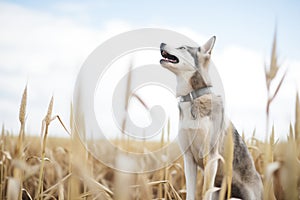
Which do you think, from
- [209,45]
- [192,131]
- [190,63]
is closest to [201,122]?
[192,131]

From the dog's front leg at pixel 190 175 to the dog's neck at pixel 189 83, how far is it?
1.54 feet

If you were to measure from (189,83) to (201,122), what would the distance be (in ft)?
1.06

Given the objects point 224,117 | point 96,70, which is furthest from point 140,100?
point 224,117

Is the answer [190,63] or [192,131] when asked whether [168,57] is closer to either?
[190,63]

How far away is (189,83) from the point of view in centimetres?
279

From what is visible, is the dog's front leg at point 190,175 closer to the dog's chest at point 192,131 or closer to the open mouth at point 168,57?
the dog's chest at point 192,131

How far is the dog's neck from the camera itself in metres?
2.76

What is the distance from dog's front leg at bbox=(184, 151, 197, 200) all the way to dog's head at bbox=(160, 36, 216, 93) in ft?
1.76

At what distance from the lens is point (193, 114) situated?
2.68 metres

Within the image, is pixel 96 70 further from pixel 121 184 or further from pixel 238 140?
pixel 238 140

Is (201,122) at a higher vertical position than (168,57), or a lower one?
lower

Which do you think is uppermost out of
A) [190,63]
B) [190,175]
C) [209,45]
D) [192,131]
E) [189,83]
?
[209,45]

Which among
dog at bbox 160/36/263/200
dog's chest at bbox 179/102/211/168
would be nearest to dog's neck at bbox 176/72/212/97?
dog at bbox 160/36/263/200

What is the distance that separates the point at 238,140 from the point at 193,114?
413 millimetres
